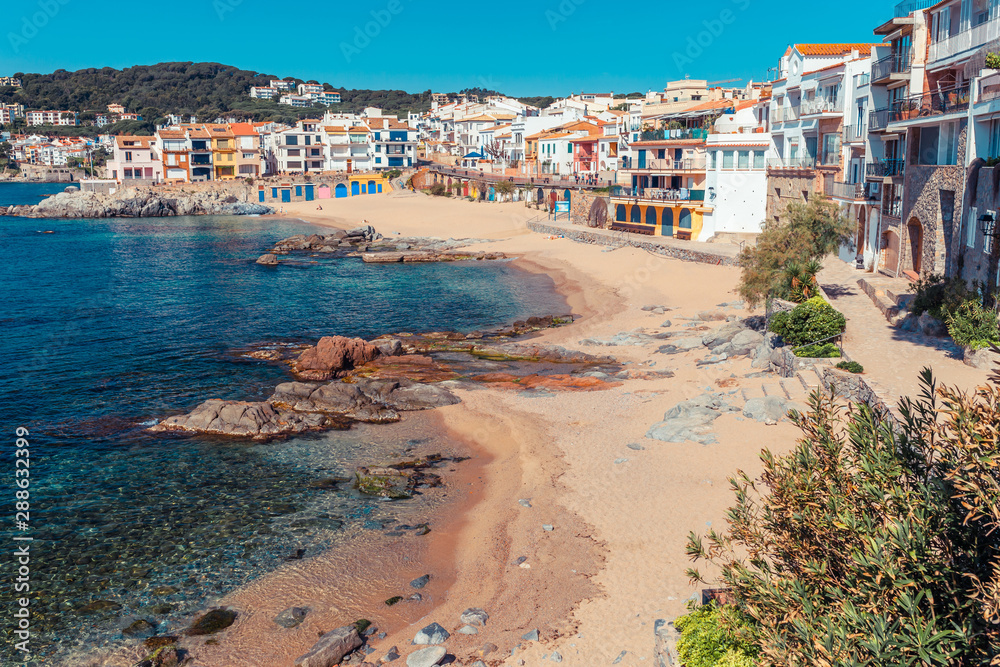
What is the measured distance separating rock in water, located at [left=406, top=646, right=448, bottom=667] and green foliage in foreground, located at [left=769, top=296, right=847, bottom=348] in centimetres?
1828

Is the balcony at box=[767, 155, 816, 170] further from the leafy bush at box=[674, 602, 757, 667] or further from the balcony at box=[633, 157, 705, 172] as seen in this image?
the leafy bush at box=[674, 602, 757, 667]

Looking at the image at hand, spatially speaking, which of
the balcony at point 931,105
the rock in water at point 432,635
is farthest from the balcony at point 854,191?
the rock in water at point 432,635

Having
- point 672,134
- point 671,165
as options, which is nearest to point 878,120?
point 671,165

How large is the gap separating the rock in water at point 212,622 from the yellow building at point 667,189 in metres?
53.0

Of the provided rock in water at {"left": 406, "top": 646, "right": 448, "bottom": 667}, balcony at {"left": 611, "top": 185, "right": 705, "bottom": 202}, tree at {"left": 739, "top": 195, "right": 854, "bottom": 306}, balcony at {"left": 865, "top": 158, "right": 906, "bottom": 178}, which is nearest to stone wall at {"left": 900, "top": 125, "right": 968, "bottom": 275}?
balcony at {"left": 865, "top": 158, "right": 906, "bottom": 178}

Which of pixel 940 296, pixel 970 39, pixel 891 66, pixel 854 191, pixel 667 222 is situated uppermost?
pixel 891 66

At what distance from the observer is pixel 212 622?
16.1m

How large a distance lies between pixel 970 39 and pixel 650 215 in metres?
37.7

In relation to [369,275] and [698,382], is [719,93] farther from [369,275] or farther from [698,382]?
[698,382]

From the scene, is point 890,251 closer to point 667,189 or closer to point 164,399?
point 667,189

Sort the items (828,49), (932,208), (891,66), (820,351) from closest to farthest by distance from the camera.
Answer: (820,351) < (932,208) < (891,66) < (828,49)

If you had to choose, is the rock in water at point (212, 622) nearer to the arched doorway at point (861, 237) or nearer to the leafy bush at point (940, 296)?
the leafy bush at point (940, 296)

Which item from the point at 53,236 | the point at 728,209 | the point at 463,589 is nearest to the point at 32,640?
the point at 463,589

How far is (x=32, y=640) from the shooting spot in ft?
51.2
